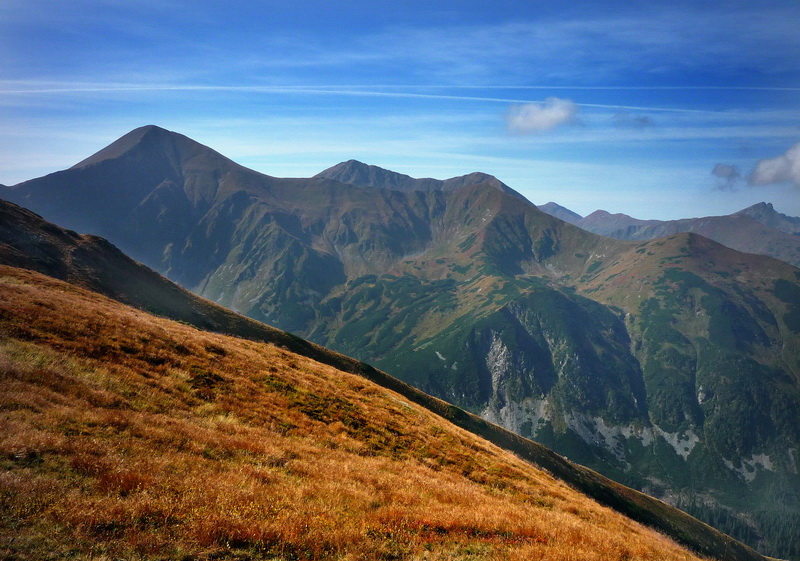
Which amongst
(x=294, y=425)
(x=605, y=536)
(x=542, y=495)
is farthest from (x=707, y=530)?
(x=294, y=425)

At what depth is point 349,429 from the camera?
80.4ft

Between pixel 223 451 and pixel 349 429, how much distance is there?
10748 millimetres

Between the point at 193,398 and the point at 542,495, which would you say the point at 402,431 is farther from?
the point at 193,398

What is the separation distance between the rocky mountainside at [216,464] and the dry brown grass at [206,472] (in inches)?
2.3

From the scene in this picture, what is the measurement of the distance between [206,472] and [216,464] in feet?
3.22

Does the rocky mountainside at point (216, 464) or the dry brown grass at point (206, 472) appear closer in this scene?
the dry brown grass at point (206, 472)

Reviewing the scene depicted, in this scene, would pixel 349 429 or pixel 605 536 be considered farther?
pixel 349 429

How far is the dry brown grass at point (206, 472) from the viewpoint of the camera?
891cm

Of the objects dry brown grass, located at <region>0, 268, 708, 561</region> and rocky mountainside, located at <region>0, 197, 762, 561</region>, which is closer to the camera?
dry brown grass, located at <region>0, 268, 708, 561</region>

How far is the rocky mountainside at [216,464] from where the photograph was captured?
355 inches

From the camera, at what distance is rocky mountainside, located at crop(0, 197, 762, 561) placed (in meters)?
9.02

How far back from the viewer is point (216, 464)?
1343cm

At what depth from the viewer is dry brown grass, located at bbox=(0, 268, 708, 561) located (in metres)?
8.91

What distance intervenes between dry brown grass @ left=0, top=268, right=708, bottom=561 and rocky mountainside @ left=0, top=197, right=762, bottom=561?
0.19 ft
